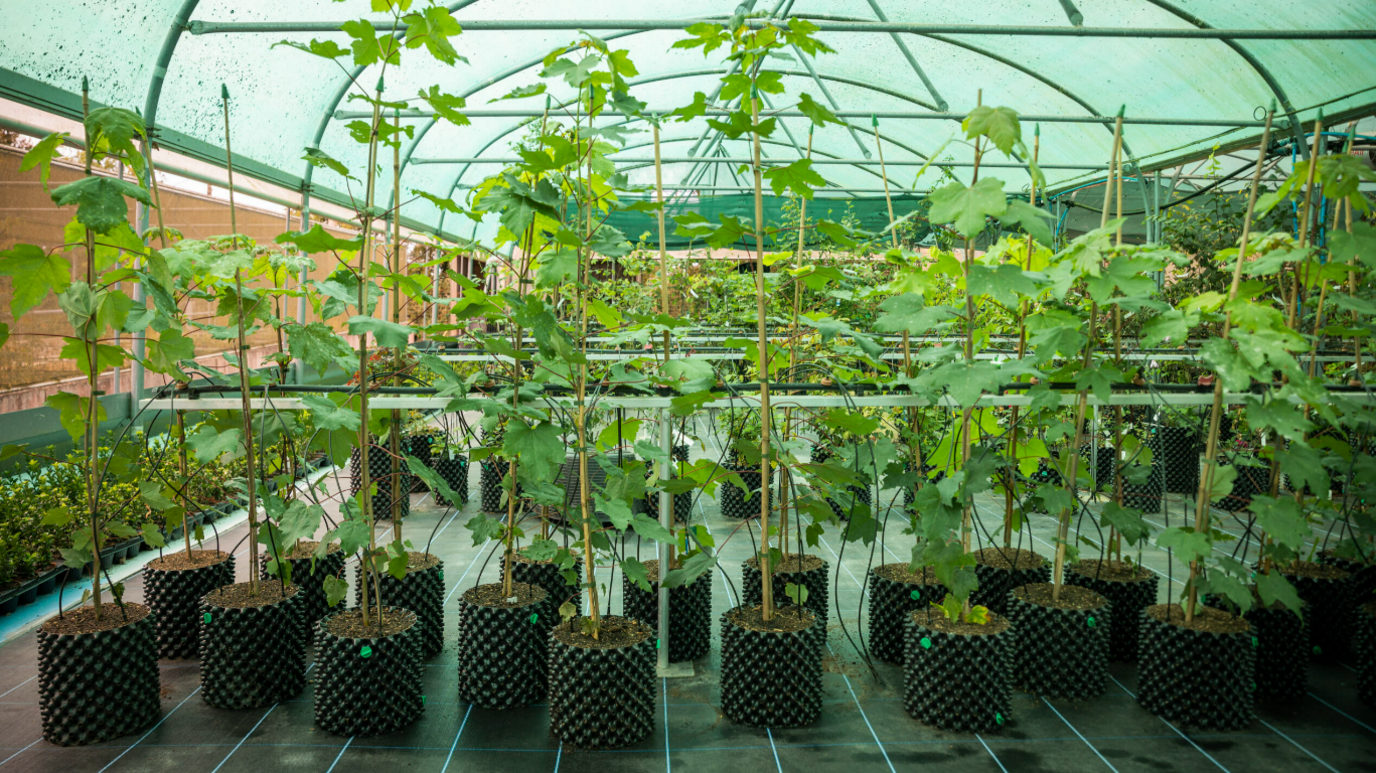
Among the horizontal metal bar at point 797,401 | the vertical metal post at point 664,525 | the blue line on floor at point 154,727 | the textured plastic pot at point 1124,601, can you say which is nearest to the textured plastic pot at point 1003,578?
the textured plastic pot at point 1124,601

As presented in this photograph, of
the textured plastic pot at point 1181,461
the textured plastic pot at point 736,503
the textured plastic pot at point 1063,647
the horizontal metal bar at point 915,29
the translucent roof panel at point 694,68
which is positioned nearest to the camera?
the textured plastic pot at point 1063,647

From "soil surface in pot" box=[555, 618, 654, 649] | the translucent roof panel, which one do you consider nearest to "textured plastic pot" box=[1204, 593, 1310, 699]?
"soil surface in pot" box=[555, 618, 654, 649]

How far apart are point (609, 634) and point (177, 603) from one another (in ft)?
5.18

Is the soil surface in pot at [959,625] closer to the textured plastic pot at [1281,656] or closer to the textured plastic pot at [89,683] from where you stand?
the textured plastic pot at [1281,656]

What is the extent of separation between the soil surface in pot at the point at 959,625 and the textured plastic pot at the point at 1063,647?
0.51 feet

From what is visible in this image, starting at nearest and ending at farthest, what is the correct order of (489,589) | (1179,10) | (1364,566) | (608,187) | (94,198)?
(94,198), (608,187), (489,589), (1364,566), (1179,10)

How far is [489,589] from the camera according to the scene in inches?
101

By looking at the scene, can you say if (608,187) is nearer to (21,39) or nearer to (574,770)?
(574,770)

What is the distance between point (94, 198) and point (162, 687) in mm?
1546

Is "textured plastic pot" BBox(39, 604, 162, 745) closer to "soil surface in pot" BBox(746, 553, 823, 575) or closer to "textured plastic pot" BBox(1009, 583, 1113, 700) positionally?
"soil surface in pot" BBox(746, 553, 823, 575)

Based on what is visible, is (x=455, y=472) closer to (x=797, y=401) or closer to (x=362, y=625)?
(x=362, y=625)

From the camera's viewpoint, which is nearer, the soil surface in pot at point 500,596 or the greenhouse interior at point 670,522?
the greenhouse interior at point 670,522

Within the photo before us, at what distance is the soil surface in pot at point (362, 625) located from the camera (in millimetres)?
2240

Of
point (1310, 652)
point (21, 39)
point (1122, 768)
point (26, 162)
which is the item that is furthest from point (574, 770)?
point (21, 39)
